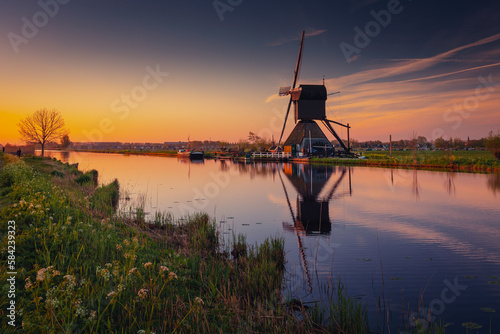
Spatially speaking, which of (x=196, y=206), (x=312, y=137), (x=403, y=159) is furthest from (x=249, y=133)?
(x=196, y=206)

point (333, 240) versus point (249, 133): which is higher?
point (249, 133)

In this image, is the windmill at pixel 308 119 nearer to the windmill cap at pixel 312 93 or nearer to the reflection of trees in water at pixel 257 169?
the windmill cap at pixel 312 93

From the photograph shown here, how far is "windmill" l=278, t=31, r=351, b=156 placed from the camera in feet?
166

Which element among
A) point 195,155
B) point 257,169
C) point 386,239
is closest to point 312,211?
point 386,239

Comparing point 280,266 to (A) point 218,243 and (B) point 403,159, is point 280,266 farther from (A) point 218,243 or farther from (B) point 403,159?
(B) point 403,159

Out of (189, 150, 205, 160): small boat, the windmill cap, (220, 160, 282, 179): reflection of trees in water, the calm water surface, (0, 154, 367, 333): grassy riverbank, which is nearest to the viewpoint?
(0, 154, 367, 333): grassy riverbank

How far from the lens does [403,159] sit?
38.3m

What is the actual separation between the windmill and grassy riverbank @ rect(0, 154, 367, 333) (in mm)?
45418

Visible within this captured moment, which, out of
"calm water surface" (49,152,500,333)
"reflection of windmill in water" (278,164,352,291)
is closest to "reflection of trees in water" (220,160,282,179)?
"reflection of windmill in water" (278,164,352,291)

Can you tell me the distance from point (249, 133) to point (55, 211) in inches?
3753

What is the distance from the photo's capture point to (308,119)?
2048 inches

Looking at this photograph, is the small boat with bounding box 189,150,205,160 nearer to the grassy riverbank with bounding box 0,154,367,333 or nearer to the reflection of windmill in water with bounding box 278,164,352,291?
the reflection of windmill in water with bounding box 278,164,352,291

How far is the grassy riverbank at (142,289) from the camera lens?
380cm

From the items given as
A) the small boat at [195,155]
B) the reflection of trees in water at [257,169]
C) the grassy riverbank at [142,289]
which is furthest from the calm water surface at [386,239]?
the small boat at [195,155]
